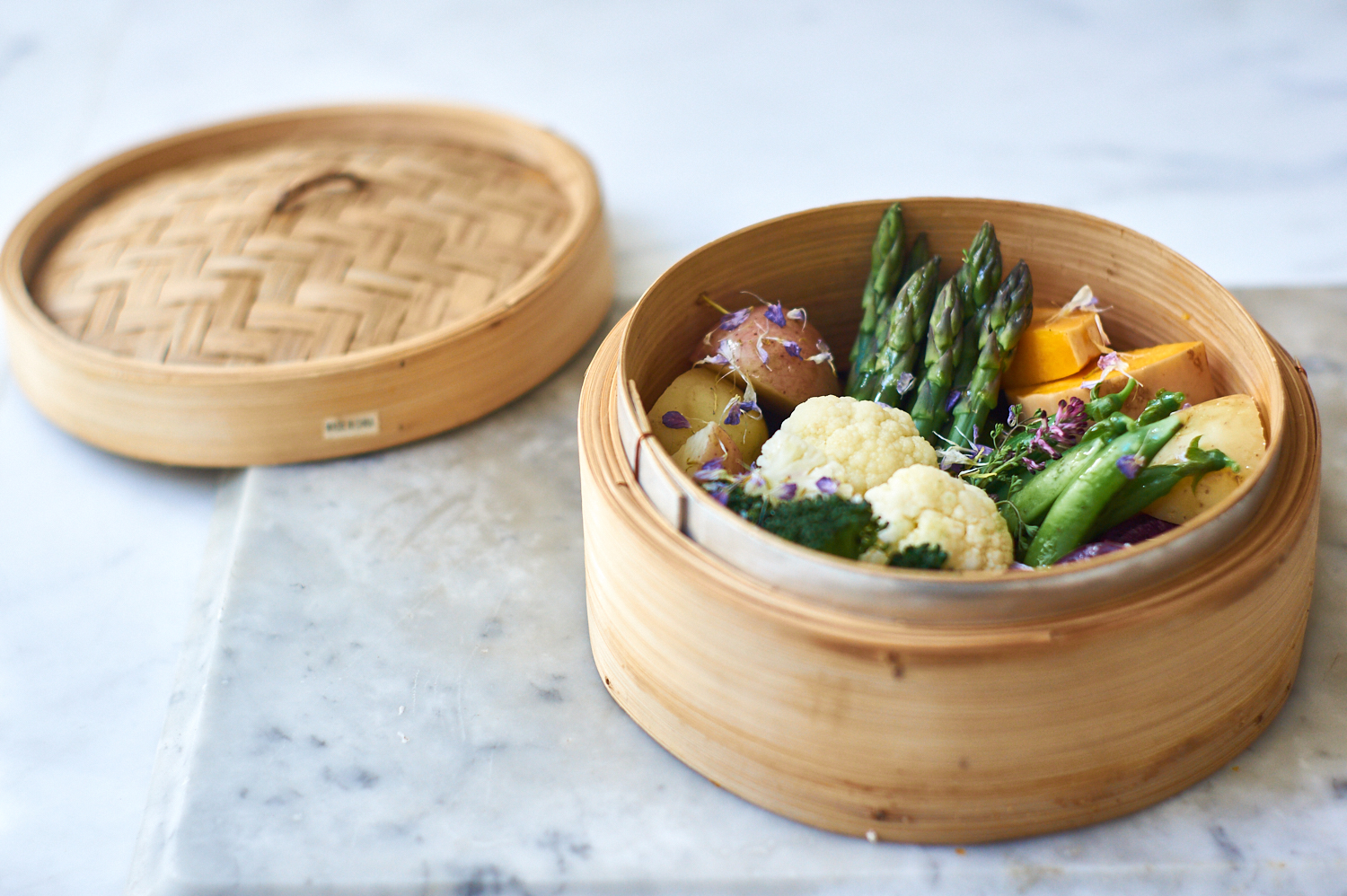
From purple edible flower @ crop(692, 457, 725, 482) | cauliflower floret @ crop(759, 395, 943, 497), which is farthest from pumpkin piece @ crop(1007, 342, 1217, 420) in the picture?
purple edible flower @ crop(692, 457, 725, 482)

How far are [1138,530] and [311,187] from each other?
1885 mm

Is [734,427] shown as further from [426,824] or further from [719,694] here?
[426,824]

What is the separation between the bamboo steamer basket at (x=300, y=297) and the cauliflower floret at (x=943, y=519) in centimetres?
104

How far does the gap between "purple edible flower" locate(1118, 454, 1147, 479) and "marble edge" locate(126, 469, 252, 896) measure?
138 centimetres

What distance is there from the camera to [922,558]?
54.1 inches

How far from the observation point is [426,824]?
150 cm

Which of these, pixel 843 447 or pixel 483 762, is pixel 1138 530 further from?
pixel 483 762

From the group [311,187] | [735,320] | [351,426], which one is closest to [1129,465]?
[735,320]

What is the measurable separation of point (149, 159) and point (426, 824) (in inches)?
81.3

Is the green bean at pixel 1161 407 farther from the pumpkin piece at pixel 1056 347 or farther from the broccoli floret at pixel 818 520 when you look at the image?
the broccoli floret at pixel 818 520

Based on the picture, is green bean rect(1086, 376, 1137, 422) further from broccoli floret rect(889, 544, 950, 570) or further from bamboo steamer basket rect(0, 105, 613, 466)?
bamboo steamer basket rect(0, 105, 613, 466)

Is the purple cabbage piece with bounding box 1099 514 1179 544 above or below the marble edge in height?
above

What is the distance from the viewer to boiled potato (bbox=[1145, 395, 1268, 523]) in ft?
4.92

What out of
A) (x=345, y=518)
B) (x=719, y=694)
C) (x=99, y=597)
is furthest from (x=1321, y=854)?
(x=99, y=597)
